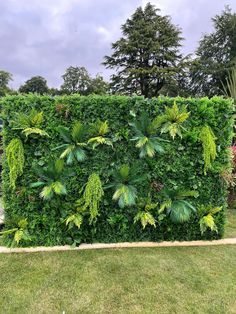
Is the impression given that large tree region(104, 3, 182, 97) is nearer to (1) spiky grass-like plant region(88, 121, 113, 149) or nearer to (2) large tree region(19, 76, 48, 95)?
(2) large tree region(19, 76, 48, 95)

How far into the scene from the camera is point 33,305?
234cm

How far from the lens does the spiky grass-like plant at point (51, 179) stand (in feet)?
10.9

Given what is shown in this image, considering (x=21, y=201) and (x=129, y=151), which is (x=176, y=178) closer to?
(x=129, y=151)

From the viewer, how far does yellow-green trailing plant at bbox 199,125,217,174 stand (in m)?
3.54

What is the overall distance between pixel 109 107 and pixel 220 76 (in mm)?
21716

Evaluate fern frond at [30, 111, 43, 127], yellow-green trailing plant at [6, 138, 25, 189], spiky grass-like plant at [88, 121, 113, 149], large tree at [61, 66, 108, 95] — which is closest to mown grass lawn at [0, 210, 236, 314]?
yellow-green trailing plant at [6, 138, 25, 189]

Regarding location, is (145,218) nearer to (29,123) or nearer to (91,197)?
(91,197)

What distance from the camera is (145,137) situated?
11.3 feet

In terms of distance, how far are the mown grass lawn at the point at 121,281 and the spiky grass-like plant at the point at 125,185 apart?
604 mm

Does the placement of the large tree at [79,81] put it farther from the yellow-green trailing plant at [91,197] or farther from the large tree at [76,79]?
the yellow-green trailing plant at [91,197]

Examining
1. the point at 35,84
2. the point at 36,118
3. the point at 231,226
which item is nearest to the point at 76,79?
the point at 35,84

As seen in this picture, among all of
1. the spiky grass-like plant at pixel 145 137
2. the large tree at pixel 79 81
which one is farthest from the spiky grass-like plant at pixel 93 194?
the large tree at pixel 79 81

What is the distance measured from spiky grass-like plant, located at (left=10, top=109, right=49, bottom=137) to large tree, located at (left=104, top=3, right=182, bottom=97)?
21.0 meters

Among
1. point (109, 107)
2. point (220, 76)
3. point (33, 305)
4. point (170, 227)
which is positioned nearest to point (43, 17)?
point (109, 107)
